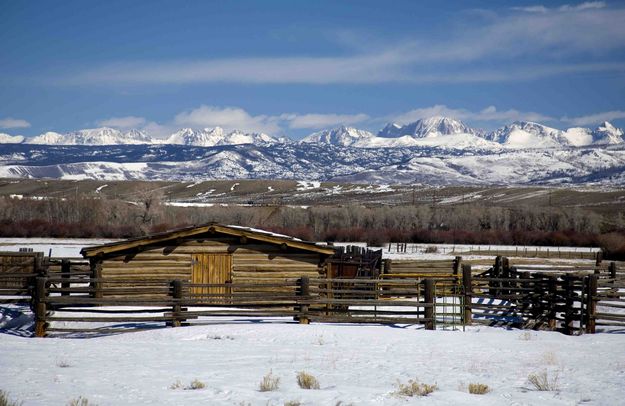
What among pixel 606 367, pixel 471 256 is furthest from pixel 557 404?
pixel 471 256

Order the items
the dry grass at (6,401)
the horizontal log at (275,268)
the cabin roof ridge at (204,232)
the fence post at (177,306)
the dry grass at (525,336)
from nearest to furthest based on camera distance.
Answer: the dry grass at (6,401) < the dry grass at (525,336) < the fence post at (177,306) < the cabin roof ridge at (204,232) < the horizontal log at (275,268)

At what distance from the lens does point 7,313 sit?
2247cm

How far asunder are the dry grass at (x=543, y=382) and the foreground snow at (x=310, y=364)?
0.44 ft

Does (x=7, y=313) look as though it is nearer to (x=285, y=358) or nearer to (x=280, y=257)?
(x=280, y=257)

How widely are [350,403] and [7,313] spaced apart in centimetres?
1581

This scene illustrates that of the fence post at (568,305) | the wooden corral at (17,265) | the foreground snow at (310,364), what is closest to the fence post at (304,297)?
the foreground snow at (310,364)

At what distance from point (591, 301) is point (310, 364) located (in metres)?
9.62

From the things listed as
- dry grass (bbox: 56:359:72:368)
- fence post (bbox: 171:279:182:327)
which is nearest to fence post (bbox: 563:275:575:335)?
fence post (bbox: 171:279:182:327)

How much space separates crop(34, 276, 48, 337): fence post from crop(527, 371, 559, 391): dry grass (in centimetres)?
1256

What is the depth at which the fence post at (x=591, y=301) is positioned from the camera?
63.8 feet

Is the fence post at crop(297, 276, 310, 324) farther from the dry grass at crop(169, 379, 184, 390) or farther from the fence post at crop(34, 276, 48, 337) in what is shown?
the dry grass at crop(169, 379, 184, 390)

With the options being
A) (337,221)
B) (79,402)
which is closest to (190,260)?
(79,402)

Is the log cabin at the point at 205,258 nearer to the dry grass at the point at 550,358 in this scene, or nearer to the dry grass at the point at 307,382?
the dry grass at the point at 550,358

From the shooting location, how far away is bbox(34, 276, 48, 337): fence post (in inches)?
740
